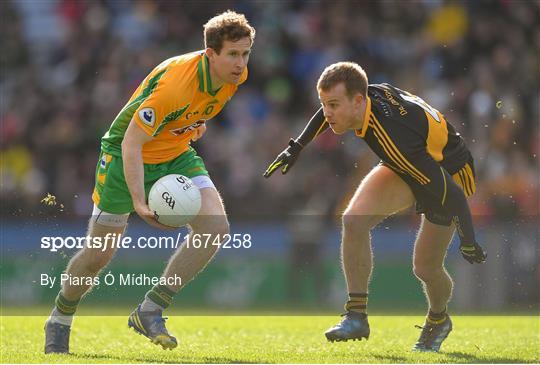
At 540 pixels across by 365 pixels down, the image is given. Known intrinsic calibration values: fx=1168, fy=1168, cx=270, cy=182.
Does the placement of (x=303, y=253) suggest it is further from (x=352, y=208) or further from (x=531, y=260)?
(x=352, y=208)

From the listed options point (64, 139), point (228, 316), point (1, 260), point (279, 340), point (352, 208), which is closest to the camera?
point (352, 208)

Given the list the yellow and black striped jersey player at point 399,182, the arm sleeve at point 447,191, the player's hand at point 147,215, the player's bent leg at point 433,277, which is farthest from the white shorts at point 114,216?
the player's bent leg at point 433,277

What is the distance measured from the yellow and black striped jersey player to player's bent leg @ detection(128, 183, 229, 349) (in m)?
0.49

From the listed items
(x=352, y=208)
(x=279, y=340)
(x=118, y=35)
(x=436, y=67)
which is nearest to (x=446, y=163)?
(x=352, y=208)

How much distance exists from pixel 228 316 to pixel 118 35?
741cm

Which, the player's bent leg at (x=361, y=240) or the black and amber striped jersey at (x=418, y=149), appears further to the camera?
the player's bent leg at (x=361, y=240)

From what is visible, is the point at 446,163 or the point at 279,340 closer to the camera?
the point at 446,163


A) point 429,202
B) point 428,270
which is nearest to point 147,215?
point 429,202

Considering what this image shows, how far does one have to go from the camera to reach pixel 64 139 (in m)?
15.7

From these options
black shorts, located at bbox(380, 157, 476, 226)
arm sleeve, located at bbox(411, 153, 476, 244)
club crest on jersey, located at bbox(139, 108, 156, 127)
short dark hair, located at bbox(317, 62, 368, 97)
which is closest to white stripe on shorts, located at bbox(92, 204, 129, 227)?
club crest on jersey, located at bbox(139, 108, 156, 127)

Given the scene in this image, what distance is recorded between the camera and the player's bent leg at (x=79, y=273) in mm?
7664

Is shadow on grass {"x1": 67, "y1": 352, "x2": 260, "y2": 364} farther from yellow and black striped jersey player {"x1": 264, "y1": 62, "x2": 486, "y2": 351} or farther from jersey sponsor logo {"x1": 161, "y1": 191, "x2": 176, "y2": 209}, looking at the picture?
jersey sponsor logo {"x1": 161, "y1": 191, "x2": 176, "y2": 209}

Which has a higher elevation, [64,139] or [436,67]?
[436,67]

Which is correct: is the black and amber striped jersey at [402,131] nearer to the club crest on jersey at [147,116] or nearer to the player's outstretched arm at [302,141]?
the player's outstretched arm at [302,141]
